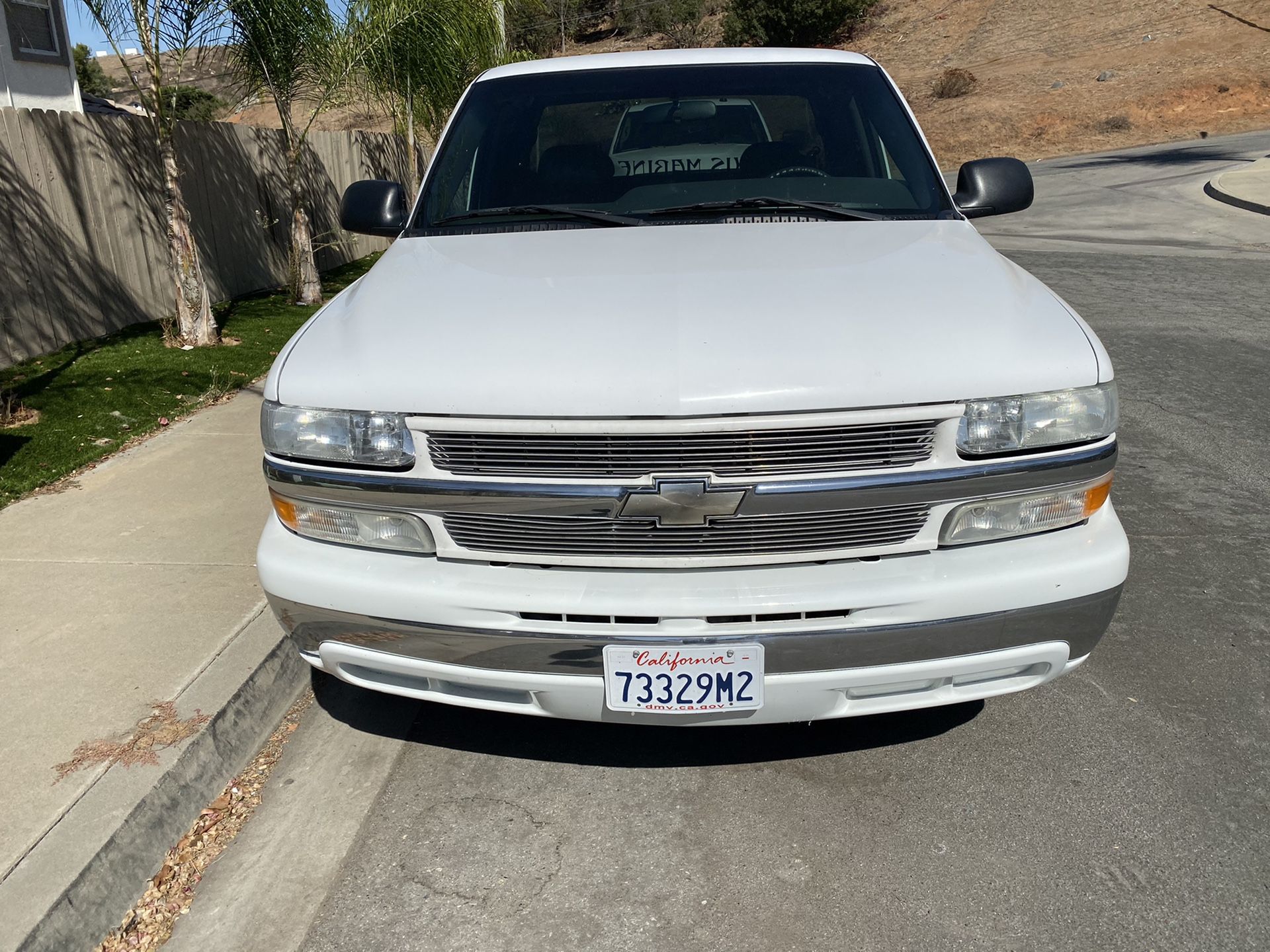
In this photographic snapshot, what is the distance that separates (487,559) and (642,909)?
3.06 ft

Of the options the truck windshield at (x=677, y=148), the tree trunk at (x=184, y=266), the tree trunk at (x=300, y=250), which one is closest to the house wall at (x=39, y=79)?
the tree trunk at (x=300, y=250)

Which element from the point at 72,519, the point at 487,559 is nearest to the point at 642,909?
the point at 487,559

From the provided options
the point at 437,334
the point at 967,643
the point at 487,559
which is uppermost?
the point at 437,334

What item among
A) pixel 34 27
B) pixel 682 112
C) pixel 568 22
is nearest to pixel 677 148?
pixel 682 112

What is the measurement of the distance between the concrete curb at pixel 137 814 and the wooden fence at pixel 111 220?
5610 mm

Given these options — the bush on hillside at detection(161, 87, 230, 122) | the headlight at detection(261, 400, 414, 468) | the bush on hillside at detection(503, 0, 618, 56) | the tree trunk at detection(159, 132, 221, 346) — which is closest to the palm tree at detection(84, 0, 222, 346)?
the tree trunk at detection(159, 132, 221, 346)

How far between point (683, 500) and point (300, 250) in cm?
961

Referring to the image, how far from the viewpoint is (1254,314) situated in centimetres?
939

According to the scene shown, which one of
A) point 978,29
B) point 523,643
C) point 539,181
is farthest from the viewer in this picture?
point 978,29

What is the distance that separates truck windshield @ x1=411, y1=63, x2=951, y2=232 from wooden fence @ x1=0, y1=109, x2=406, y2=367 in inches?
206

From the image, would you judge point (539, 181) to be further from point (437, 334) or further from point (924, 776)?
point (924, 776)

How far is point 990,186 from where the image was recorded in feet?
13.2

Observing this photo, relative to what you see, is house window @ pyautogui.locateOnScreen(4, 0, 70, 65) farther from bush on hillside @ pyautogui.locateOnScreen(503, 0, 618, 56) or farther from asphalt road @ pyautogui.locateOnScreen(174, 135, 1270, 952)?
bush on hillside @ pyautogui.locateOnScreen(503, 0, 618, 56)

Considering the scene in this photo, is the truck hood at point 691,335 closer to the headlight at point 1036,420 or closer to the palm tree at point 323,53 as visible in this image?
the headlight at point 1036,420
